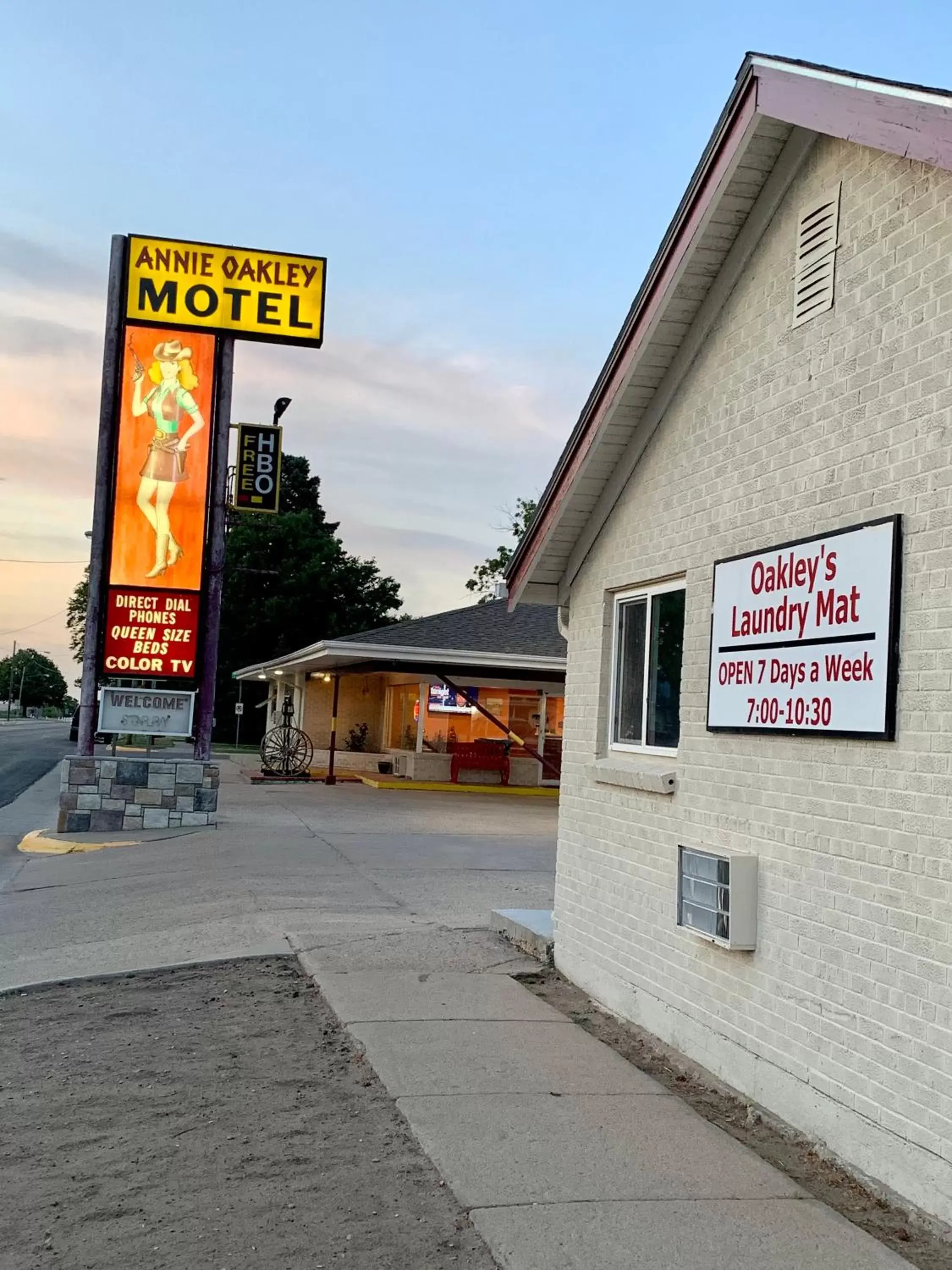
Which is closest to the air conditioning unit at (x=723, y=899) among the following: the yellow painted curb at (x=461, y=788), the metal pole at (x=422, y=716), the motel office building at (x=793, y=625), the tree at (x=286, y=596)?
the motel office building at (x=793, y=625)

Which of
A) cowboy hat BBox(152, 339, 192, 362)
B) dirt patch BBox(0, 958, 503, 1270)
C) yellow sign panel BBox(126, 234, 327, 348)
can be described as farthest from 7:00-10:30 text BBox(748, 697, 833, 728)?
cowboy hat BBox(152, 339, 192, 362)

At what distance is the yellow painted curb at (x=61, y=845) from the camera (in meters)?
15.7

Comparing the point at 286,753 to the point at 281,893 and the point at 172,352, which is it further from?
the point at 281,893

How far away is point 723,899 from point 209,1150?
2.55m

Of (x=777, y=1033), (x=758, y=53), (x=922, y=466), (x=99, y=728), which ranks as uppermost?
(x=758, y=53)

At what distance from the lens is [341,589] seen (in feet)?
199

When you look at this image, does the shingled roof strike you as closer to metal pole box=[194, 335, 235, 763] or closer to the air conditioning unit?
metal pole box=[194, 335, 235, 763]

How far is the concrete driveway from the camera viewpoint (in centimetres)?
→ 900

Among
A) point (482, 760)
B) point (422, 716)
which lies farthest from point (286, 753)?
point (482, 760)

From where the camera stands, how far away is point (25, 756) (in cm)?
4331

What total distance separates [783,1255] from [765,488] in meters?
3.42

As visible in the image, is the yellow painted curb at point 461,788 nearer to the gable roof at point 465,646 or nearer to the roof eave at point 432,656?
the gable roof at point 465,646

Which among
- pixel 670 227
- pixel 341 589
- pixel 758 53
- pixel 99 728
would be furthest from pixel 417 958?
pixel 341 589

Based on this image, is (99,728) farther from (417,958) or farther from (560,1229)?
(560,1229)
